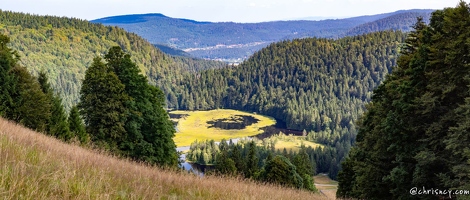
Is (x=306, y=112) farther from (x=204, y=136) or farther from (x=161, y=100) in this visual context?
(x=161, y=100)

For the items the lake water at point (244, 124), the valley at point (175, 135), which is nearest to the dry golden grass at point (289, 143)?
the lake water at point (244, 124)

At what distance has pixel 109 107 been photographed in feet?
82.9

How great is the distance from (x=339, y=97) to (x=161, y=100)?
171541 mm

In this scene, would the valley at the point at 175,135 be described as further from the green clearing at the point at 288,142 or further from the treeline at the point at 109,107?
the green clearing at the point at 288,142

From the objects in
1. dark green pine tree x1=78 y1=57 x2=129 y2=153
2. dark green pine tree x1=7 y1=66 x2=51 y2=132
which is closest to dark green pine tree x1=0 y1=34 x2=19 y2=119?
dark green pine tree x1=7 y1=66 x2=51 y2=132

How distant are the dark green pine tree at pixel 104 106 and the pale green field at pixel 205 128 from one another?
90714mm

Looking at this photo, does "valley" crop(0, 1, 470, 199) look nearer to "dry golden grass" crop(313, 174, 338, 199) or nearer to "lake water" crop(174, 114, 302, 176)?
"dry golden grass" crop(313, 174, 338, 199)

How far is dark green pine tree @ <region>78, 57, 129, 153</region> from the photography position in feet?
82.8

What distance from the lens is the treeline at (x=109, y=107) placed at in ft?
83.0

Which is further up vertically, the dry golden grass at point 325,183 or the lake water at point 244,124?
the dry golden grass at point 325,183

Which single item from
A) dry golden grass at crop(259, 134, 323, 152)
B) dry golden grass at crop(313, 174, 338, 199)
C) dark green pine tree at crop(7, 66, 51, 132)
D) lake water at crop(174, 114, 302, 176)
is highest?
dark green pine tree at crop(7, 66, 51, 132)

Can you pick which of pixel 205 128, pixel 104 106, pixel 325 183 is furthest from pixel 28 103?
pixel 205 128

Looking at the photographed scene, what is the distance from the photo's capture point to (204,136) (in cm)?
13350

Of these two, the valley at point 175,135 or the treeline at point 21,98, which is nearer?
the valley at point 175,135
